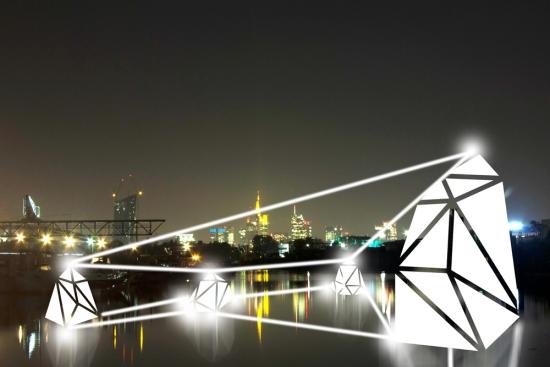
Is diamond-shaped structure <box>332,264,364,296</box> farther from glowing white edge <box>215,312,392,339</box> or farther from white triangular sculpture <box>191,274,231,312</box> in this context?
glowing white edge <box>215,312,392,339</box>

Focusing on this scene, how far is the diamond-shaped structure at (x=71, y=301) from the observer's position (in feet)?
77.9

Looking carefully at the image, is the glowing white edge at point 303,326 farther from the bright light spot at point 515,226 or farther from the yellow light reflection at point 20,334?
the bright light spot at point 515,226

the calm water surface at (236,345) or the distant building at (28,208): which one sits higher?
the distant building at (28,208)

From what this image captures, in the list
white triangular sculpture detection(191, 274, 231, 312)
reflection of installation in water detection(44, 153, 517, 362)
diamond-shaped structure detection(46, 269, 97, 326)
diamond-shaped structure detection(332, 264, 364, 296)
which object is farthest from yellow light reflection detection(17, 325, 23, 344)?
diamond-shaped structure detection(332, 264, 364, 296)

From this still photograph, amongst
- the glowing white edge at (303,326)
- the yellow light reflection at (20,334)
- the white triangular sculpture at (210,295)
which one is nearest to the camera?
the yellow light reflection at (20,334)

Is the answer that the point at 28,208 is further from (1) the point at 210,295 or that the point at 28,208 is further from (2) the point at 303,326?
(2) the point at 303,326

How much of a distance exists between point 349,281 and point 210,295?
17.6 metres

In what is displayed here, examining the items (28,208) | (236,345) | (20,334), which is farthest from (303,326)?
(28,208)

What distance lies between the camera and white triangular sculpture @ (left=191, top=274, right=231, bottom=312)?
29.9 metres

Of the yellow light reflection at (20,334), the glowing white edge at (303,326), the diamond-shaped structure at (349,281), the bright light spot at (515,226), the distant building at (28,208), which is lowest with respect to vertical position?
the glowing white edge at (303,326)

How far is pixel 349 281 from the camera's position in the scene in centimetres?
4584

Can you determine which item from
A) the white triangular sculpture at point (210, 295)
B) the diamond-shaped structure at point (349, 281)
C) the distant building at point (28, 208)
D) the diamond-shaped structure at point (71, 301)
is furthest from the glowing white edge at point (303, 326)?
the distant building at point (28, 208)

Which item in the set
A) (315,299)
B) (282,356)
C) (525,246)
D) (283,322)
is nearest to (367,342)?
(282,356)

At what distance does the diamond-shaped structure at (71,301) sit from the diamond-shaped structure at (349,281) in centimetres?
2302
